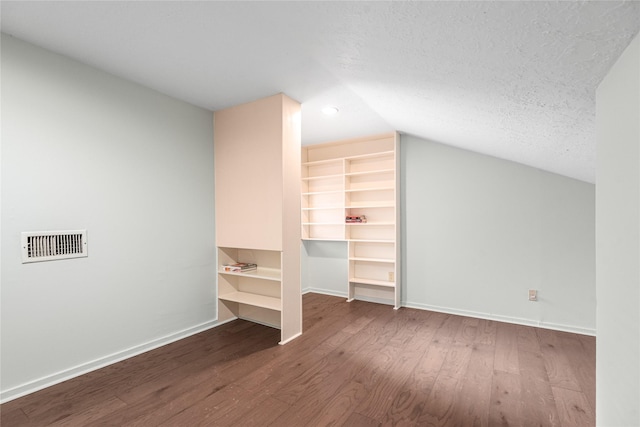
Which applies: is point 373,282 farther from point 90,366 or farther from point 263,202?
point 90,366

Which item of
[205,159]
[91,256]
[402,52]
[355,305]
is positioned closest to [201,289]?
[91,256]

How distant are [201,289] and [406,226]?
2726 millimetres

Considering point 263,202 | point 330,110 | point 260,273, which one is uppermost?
point 330,110

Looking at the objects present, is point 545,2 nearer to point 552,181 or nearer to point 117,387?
point 552,181

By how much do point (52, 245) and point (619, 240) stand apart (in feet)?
10.6

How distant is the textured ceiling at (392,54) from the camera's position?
1.11 meters

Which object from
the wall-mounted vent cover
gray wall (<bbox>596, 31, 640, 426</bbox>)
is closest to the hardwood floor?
gray wall (<bbox>596, 31, 640, 426</bbox>)

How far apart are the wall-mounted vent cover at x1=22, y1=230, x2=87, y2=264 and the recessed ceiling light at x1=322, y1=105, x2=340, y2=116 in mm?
2464

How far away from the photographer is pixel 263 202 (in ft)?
9.78

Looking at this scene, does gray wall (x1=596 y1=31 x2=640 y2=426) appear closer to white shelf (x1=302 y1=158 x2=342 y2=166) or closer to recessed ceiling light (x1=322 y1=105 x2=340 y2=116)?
recessed ceiling light (x1=322 y1=105 x2=340 y2=116)

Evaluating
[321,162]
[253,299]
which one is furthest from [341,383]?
[321,162]

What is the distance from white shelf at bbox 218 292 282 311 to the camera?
3054 mm

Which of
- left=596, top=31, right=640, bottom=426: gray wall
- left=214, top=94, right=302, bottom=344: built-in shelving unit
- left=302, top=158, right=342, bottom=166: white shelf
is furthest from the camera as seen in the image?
left=302, top=158, right=342, bottom=166: white shelf

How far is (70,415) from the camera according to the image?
181 cm
